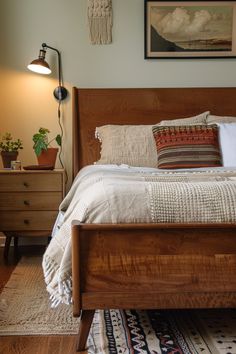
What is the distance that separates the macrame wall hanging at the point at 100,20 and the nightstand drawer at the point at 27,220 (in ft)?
4.57

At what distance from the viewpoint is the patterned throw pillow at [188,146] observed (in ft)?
8.43

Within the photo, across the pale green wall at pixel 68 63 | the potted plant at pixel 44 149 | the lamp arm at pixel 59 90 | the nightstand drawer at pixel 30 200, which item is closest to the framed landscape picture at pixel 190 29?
the pale green wall at pixel 68 63

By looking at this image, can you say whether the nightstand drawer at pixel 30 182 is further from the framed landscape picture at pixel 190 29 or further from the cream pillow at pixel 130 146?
the framed landscape picture at pixel 190 29

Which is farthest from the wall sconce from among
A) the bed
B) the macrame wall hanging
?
the bed

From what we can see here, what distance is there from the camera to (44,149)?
117 inches

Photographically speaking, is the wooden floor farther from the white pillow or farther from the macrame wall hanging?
the macrame wall hanging

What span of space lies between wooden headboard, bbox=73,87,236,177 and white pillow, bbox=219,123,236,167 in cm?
48

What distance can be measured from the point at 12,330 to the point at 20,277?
70 centimetres

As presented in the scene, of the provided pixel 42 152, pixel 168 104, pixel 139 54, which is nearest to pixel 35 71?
pixel 42 152

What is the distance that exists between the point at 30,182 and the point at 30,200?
0.12 meters

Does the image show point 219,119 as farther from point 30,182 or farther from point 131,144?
point 30,182

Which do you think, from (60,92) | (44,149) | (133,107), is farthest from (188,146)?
(60,92)

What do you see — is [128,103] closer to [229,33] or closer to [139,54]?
[139,54]

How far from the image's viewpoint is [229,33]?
3.19 meters
